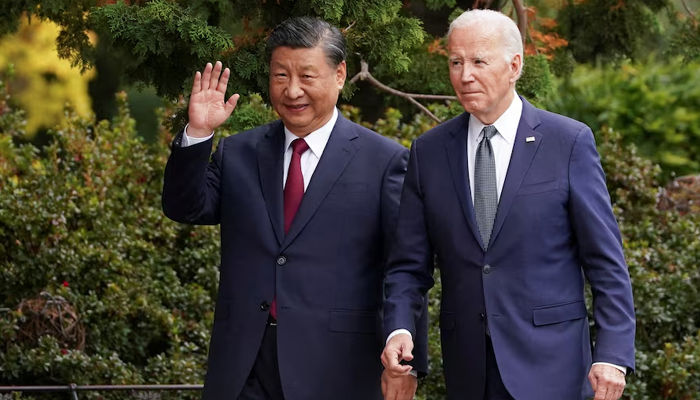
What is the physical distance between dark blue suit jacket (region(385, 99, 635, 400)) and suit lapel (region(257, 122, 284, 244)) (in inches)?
21.1

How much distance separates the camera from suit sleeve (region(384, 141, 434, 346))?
12.0ft

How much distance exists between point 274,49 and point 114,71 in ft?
22.9

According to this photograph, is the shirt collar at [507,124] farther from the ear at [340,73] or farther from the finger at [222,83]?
the finger at [222,83]

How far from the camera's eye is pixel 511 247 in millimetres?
3512

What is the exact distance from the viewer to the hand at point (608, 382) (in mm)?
3336

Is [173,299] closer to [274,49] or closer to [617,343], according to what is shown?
[274,49]

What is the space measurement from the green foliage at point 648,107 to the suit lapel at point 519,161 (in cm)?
885

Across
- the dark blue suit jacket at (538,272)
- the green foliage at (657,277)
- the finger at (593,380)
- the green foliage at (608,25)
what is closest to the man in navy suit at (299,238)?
the dark blue suit jacket at (538,272)

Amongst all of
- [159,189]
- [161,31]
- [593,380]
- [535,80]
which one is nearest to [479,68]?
[593,380]

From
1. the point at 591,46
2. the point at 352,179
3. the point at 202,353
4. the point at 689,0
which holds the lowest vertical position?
the point at 202,353

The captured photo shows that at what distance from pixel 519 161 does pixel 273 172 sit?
89 centimetres

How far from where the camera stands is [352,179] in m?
3.94

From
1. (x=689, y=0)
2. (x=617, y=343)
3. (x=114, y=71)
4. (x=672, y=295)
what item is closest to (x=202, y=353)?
(x=672, y=295)

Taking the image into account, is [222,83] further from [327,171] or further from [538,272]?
[538,272]
